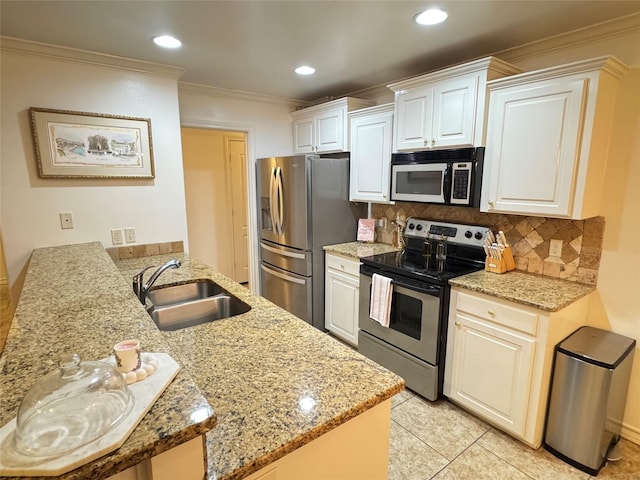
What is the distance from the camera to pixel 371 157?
304cm

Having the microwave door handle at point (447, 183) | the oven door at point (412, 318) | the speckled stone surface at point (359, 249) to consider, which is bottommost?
the oven door at point (412, 318)

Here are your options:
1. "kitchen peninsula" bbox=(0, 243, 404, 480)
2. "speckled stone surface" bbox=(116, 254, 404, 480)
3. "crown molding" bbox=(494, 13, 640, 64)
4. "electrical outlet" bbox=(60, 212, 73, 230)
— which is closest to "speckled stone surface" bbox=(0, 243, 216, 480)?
"kitchen peninsula" bbox=(0, 243, 404, 480)

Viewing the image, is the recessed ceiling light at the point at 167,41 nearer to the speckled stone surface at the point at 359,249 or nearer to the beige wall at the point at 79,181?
the beige wall at the point at 79,181

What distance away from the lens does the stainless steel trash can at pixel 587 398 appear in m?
1.74

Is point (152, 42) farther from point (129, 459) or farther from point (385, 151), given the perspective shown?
point (129, 459)

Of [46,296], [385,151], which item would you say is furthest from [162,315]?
[385,151]

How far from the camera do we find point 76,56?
2.33m

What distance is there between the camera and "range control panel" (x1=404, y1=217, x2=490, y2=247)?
2537 millimetres

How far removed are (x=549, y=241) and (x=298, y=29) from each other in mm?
2056

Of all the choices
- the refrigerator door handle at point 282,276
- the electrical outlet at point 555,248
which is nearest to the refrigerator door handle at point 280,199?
the refrigerator door handle at point 282,276

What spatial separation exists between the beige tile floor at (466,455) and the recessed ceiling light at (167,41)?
2.80 meters

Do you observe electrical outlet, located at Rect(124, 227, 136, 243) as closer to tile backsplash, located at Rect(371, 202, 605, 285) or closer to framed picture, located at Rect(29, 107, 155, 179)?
framed picture, located at Rect(29, 107, 155, 179)

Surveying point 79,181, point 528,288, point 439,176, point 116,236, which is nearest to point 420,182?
point 439,176

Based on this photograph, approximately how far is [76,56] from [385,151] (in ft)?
7.68
